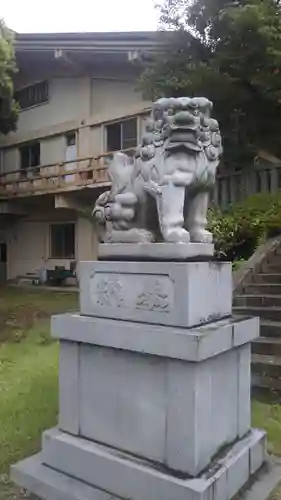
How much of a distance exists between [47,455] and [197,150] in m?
2.09

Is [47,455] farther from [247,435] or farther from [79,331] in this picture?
[247,435]

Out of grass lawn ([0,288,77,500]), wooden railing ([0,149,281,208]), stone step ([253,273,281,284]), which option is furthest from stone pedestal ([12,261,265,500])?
wooden railing ([0,149,281,208])

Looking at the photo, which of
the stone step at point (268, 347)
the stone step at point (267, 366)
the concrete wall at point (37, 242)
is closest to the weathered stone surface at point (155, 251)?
the stone step at point (267, 366)

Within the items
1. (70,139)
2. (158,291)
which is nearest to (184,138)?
(158,291)

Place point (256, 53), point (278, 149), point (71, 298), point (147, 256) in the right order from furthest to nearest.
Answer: point (71, 298) → point (278, 149) → point (256, 53) → point (147, 256)

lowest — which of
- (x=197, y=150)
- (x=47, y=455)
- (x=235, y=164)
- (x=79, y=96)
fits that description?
(x=47, y=455)

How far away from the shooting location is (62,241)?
48.8 feet

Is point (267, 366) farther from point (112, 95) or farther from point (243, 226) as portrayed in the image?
point (112, 95)

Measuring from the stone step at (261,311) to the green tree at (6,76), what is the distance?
688 centimetres

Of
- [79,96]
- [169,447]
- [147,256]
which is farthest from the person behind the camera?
[79,96]

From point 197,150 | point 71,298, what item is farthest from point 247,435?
point 71,298

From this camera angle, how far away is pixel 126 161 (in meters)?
2.85

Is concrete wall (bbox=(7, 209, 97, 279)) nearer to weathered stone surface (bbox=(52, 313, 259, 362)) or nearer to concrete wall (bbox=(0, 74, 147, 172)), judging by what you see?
concrete wall (bbox=(0, 74, 147, 172))

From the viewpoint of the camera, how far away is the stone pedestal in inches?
88.8
